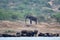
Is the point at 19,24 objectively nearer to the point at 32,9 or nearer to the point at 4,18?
the point at 4,18

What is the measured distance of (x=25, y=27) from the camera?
114 ft

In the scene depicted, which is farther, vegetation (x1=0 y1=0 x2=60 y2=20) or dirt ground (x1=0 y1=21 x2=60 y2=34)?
vegetation (x1=0 y1=0 x2=60 y2=20)

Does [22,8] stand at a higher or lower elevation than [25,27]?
higher

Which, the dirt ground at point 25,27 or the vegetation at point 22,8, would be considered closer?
the dirt ground at point 25,27

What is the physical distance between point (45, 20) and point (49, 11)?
203cm

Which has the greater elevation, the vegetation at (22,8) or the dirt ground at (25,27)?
the vegetation at (22,8)

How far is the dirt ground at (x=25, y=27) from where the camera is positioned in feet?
111

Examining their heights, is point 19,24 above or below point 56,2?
below

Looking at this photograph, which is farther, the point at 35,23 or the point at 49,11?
the point at 49,11

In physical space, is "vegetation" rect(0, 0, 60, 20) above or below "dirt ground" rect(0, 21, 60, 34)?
above

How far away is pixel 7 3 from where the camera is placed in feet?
134

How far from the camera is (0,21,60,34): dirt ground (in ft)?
111

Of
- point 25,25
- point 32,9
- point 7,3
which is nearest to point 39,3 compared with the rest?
point 32,9

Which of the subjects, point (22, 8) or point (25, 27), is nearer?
point (25, 27)
